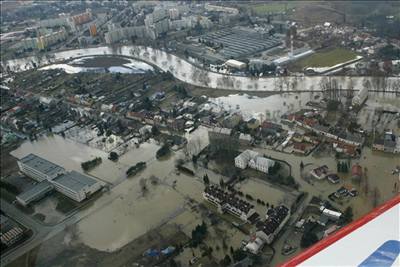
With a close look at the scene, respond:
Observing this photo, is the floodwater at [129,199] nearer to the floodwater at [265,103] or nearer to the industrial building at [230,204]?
the industrial building at [230,204]

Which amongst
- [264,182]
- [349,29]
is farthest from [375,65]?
[264,182]

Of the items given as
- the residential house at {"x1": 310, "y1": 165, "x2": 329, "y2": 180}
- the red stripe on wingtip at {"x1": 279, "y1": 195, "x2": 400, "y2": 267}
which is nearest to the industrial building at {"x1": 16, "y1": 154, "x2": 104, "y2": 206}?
the residential house at {"x1": 310, "y1": 165, "x2": 329, "y2": 180}

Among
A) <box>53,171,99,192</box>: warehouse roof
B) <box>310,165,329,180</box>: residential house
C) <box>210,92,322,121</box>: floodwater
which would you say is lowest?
<box>310,165,329,180</box>: residential house

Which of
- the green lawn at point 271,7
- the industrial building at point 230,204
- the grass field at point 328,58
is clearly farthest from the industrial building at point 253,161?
the green lawn at point 271,7

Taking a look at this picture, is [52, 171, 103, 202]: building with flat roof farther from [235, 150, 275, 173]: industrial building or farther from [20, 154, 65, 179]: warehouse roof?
[235, 150, 275, 173]: industrial building

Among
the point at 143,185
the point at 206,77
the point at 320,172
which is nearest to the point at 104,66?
the point at 206,77

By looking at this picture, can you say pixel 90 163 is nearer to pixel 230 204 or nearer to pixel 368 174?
pixel 230 204
